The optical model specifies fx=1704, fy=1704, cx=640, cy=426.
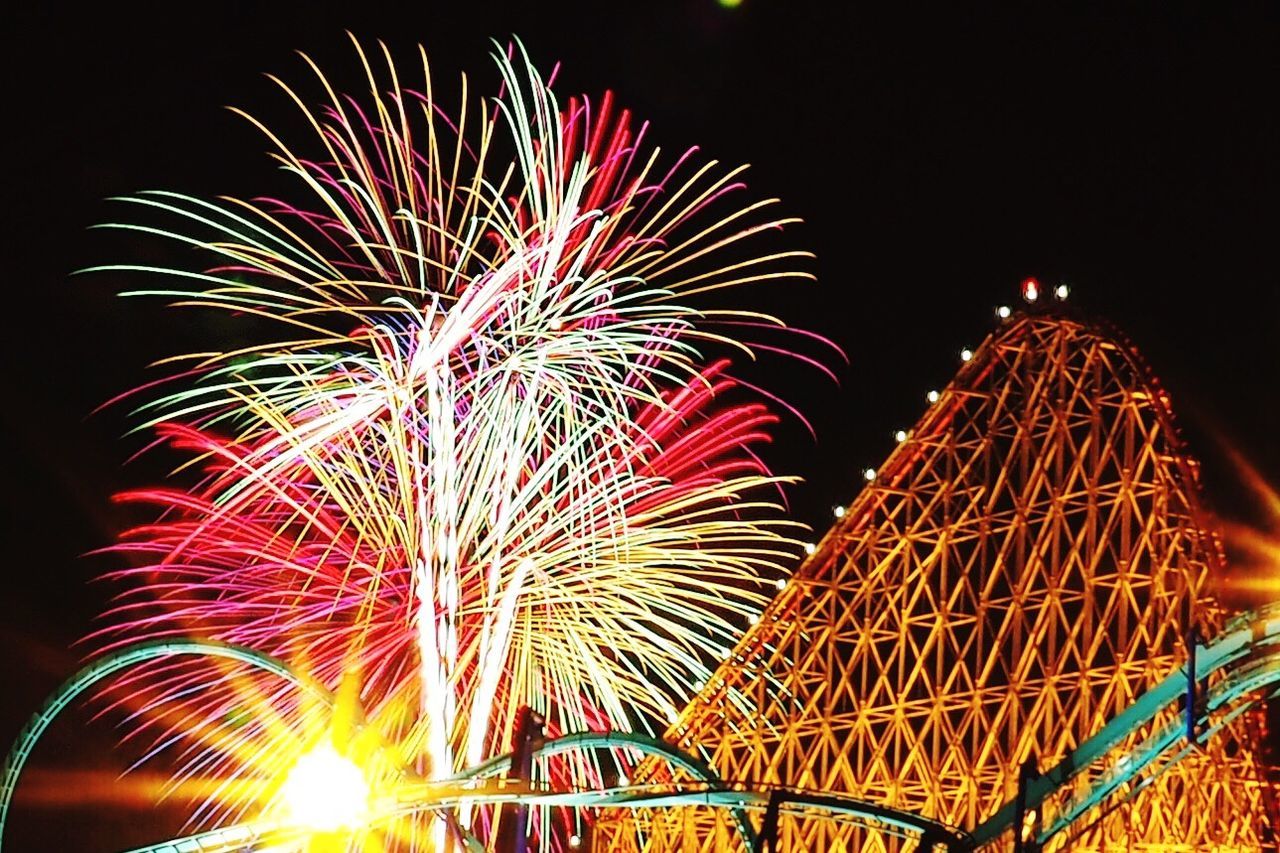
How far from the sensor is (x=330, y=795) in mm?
11664

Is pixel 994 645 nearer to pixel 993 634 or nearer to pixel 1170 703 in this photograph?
pixel 993 634

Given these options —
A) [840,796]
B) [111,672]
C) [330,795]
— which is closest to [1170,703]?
[840,796]

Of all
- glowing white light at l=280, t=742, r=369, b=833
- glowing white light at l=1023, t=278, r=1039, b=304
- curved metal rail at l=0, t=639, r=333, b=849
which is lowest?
glowing white light at l=280, t=742, r=369, b=833

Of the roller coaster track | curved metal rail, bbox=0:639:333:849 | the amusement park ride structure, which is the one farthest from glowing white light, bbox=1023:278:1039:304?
curved metal rail, bbox=0:639:333:849

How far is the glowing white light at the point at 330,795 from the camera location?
1164 centimetres

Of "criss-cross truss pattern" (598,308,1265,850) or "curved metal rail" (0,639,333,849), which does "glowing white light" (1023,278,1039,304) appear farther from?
"curved metal rail" (0,639,333,849)

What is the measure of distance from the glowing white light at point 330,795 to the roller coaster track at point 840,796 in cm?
20

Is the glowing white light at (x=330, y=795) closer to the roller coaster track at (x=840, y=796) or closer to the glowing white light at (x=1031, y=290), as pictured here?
the roller coaster track at (x=840, y=796)

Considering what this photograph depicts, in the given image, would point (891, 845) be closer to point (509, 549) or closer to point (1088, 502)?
point (1088, 502)

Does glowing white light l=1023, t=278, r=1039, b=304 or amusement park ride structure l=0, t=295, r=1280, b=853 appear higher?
glowing white light l=1023, t=278, r=1039, b=304

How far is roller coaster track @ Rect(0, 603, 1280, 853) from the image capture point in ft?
35.2

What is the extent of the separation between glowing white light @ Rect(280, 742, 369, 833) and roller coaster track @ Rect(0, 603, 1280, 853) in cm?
20

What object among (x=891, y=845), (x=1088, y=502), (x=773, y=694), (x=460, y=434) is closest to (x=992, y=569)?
(x=1088, y=502)

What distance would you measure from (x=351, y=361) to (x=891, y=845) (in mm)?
12952
